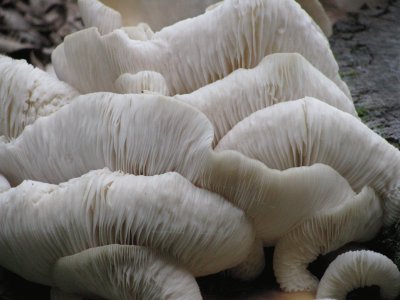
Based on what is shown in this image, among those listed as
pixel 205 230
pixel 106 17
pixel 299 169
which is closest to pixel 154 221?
pixel 205 230

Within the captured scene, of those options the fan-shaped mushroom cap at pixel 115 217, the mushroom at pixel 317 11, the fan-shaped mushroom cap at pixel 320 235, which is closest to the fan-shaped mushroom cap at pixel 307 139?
the fan-shaped mushroom cap at pixel 320 235

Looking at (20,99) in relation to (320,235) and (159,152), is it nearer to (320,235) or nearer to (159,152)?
(159,152)

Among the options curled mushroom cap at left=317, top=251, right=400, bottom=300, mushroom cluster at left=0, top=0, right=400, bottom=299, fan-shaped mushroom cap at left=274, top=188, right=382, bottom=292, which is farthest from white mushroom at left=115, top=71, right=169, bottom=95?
curled mushroom cap at left=317, top=251, right=400, bottom=300

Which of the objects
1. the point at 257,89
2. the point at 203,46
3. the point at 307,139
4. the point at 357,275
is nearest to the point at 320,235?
the point at 357,275

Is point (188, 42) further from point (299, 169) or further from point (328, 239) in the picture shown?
point (328, 239)

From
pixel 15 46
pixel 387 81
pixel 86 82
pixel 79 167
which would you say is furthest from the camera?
pixel 387 81

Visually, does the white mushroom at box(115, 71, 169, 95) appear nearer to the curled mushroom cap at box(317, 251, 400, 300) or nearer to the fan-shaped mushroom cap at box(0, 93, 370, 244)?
the fan-shaped mushroom cap at box(0, 93, 370, 244)
